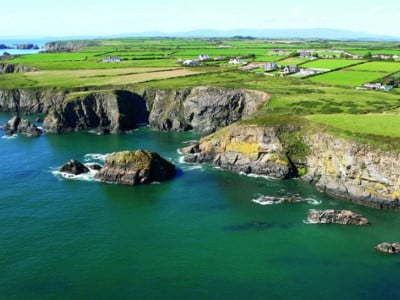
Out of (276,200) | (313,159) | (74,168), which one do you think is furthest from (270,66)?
(276,200)

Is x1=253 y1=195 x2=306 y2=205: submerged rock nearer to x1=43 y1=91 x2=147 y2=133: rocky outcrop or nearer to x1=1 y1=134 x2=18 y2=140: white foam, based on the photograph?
x1=43 y1=91 x2=147 y2=133: rocky outcrop

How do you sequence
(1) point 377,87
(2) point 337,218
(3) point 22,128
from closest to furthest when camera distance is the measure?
(2) point 337,218
(3) point 22,128
(1) point 377,87

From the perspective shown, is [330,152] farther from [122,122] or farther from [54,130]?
[54,130]

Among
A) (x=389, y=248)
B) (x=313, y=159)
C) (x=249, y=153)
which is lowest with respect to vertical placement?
(x=389, y=248)

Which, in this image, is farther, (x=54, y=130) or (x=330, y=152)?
(x=54, y=130)

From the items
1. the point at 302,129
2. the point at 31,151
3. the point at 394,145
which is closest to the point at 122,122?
the point at 31,151

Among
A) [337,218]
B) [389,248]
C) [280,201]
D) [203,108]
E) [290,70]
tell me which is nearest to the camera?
[389,248]

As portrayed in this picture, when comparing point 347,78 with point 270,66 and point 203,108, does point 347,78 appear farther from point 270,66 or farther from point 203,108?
point 203,108
